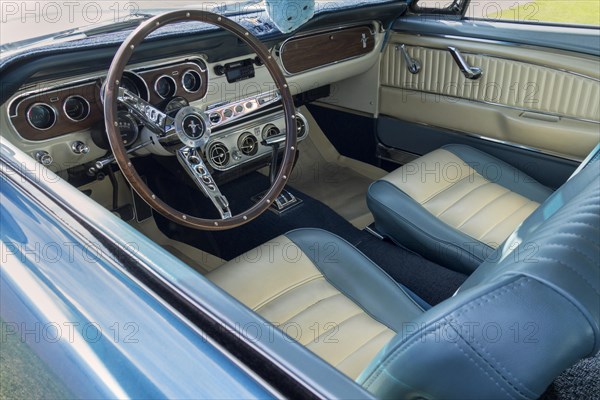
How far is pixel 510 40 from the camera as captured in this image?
209 cm

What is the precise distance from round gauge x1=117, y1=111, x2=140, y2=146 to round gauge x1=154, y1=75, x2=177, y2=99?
22 centimetres

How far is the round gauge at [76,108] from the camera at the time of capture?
5.17ft

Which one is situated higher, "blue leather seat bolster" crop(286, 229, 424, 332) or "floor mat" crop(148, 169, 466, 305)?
"blue leather seat bolster" crop(286, 229, 424, 332)

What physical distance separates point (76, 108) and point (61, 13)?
0.30m

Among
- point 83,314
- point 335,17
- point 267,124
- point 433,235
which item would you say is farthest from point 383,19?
point 83,314

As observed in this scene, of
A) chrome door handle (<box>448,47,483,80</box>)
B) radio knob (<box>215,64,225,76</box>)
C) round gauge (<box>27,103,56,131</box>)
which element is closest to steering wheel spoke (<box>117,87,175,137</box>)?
round gauge (<box>27,103,56,131</box>)

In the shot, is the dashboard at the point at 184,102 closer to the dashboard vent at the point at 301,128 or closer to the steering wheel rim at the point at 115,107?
the dashboard vent at the point at 301,128

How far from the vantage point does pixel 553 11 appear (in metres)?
2.06

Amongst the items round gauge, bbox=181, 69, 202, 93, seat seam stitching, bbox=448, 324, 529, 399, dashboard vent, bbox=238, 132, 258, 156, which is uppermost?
round gauge, bbox=181, 69, 202, 93

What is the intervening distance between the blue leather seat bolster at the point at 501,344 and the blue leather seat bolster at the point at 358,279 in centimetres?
63

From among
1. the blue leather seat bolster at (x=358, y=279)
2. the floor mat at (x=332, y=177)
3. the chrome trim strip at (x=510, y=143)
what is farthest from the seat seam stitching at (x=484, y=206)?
the floor mat at (x=332, y=177)

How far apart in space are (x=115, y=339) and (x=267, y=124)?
4.61 feet

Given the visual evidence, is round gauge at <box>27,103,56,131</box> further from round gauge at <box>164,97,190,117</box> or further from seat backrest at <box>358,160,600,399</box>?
seat backrest at <box>358,160,600,399</box>

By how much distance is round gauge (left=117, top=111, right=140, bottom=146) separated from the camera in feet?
4.96
